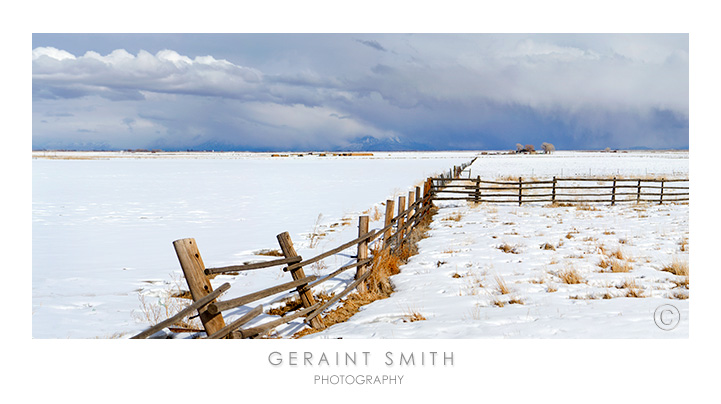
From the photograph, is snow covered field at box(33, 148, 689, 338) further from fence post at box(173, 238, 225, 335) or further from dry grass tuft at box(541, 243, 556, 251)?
fence post at box(173, 238, 225, 335)

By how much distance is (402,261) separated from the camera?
866 centimetres

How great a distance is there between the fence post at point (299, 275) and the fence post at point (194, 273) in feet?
4.53

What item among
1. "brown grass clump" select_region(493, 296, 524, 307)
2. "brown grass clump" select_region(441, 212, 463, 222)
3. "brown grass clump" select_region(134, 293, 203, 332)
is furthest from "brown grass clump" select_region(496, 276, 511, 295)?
"brown grass clump" select_region(441, 212, 463, 222)

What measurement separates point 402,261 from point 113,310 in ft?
16.3

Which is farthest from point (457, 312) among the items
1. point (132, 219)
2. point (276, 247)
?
point (132, 219)

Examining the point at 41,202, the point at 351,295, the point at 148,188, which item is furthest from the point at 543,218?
the point at 148,188

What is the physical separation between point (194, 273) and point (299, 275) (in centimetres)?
181

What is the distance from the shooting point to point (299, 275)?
209 inches

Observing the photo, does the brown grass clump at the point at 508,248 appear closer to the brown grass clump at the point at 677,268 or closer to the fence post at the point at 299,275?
the brown grass clump at the point at 677,268
